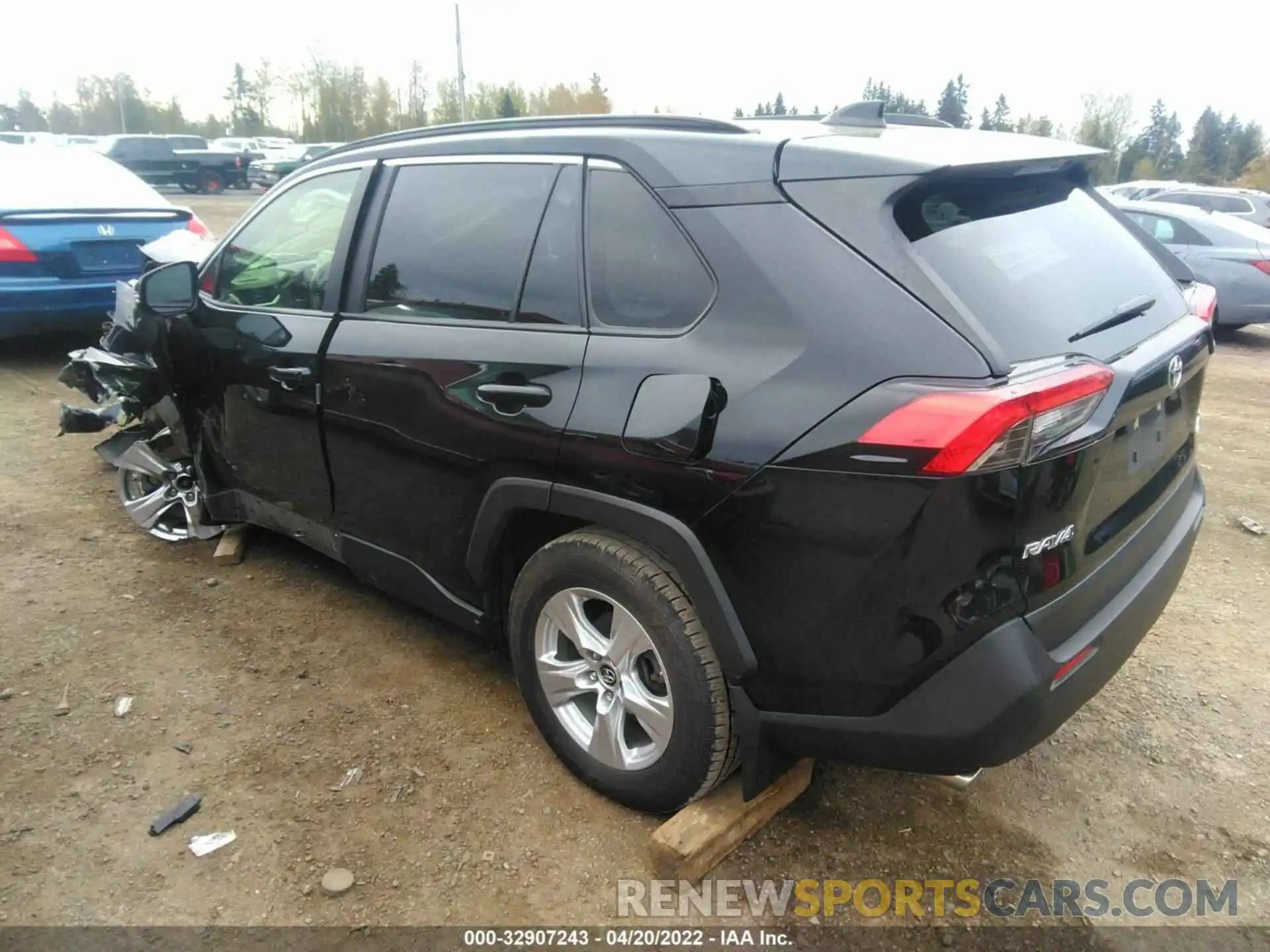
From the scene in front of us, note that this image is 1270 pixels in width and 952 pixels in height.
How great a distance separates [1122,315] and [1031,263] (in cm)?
31

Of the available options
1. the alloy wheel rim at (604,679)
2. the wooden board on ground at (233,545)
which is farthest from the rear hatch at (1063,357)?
the wooden board on ground at (233,545)

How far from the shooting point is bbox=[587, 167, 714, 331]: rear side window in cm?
222

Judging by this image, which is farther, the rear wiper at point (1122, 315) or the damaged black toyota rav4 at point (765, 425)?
the rear wiper at point (1122, 315)

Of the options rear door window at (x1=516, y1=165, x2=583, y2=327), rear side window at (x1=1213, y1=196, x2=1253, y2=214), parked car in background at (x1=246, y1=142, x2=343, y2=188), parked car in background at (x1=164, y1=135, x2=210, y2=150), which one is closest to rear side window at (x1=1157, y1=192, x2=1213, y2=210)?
rear side window at (x1=1213, y1=196, x2=1253, y2=214)

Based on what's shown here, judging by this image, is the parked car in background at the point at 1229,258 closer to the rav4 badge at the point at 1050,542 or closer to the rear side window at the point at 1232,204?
the rear side window at the point at 1232,204

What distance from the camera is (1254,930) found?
2.22 metres

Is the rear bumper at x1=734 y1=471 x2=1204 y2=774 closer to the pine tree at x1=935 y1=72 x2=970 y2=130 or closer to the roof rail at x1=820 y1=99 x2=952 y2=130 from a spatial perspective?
the roof rail at x1=820 y1=99 x2=952 y2=130

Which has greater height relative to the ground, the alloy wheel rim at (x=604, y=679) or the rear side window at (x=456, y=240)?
the rear side window at (x=456, y=240)

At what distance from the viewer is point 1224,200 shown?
16.0 m

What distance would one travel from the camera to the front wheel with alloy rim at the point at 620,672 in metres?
2.23

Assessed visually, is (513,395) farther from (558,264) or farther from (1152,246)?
(1152,246)

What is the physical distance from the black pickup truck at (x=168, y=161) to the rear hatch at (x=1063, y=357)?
119 feet

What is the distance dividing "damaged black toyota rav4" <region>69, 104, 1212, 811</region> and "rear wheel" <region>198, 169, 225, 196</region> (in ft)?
115

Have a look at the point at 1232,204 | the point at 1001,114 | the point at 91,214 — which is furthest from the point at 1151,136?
the point at 91,214
